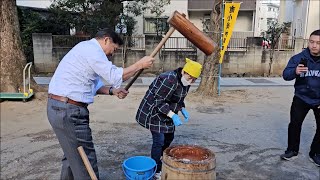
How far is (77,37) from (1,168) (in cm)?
934

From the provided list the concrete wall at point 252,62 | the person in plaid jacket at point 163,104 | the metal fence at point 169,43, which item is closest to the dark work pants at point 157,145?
the person in plaid jacket at point 163,104

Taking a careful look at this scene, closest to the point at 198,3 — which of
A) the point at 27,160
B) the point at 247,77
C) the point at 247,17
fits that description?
the point at 247,17

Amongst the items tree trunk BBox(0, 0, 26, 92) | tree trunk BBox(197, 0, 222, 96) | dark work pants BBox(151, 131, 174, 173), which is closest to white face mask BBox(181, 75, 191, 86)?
dark work pants BBox(151, 131, 174, 173)

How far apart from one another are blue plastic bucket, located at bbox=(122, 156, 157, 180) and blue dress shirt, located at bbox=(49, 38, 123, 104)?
33.0 inches

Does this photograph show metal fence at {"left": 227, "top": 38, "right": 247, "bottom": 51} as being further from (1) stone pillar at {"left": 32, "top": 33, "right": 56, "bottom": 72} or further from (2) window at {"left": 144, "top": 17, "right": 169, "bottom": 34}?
(1) stone pillar at {"left": 32, "top": 33, "right": 56, "bottom": 72}

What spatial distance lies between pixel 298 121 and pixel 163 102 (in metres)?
2.07

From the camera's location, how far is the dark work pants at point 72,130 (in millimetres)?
2746

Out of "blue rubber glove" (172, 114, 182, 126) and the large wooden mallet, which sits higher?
the large wooden mallet

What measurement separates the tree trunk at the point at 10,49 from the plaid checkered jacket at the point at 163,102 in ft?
17.3

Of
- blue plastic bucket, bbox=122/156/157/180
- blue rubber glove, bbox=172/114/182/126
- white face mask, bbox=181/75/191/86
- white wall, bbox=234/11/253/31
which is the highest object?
white wall, bbox=234/11/253/31

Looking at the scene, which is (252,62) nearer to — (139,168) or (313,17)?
(313,17)

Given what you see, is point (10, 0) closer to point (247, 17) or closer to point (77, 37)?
point (77, 37)

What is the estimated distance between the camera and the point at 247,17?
19875 millimetres

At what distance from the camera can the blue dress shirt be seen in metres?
2.62
